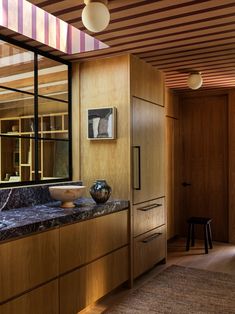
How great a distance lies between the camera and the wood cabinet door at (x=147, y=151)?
3373 millimetres

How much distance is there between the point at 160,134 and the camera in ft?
13.0

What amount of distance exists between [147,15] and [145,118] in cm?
132

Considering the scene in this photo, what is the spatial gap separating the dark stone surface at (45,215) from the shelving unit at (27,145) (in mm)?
593

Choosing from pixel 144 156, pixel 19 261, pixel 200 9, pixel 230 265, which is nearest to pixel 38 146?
pixel 144 156

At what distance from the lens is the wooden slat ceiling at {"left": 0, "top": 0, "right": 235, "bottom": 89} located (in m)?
2.25

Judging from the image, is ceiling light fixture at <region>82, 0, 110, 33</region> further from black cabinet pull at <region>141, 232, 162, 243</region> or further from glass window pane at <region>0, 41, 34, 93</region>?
black cabinet pull at <region>141, 232, 162, 243</region>

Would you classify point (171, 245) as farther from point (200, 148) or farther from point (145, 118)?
point (145, 118)

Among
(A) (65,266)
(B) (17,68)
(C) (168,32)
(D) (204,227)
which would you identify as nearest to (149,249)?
(D) (204,227)

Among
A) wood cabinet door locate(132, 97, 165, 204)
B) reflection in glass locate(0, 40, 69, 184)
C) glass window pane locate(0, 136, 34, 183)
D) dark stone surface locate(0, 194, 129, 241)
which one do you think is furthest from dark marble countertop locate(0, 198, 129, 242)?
glass window pane locate(0, 136, 34, 183)

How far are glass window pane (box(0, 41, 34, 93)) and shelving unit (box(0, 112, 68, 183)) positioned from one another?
0.38m

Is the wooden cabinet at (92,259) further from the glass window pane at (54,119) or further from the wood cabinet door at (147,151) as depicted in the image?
the glass window pane at (54,119)

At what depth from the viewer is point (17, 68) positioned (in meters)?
3.27

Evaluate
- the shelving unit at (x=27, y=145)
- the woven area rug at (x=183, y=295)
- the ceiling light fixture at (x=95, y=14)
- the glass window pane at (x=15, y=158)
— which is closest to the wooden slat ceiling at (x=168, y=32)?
the ceiling light fixture at (x=95, y=14)

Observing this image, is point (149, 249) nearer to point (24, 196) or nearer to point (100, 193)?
point (100, 193)
